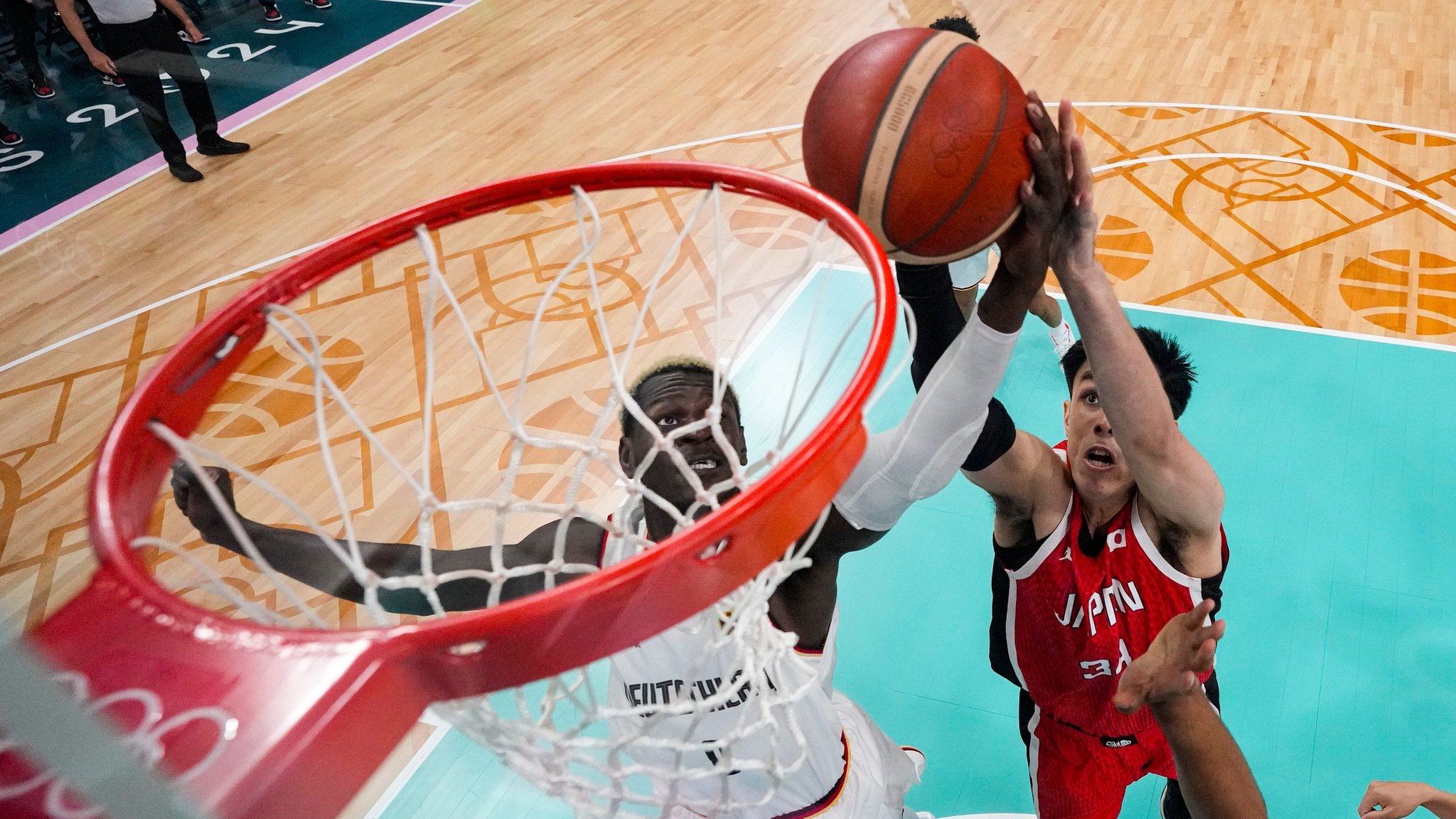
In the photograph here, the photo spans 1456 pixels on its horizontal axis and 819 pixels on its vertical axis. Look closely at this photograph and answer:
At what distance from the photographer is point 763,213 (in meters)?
4.76

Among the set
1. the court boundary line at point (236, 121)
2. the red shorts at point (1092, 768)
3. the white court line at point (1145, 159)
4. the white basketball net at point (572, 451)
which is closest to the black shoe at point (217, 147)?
the court boundary line at point (236, 121)

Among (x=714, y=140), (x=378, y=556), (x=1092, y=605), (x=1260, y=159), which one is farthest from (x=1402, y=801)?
(x=714, y=140)

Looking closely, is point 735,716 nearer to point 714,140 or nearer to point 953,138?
point 953,138

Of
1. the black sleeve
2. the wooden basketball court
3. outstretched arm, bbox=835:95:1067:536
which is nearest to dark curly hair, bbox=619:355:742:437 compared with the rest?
the black sleeve

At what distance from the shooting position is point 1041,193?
56.5 inches

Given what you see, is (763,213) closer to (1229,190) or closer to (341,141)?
(1229,190)

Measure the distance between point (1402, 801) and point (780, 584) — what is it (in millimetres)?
1241

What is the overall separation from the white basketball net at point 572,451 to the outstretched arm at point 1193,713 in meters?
0.51

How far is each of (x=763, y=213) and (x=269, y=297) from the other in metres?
3.47

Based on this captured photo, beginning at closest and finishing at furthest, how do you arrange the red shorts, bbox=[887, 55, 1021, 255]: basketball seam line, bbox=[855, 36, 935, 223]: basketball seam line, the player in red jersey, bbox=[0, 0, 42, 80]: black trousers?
1. bbox=[887, 55, 1021, 255]: basketball seam line
2. bbox=[855, 36, 935, 223]: basketball seam line
3. the player in red jersey
4. the red shorts
5. bbox=[0, 0, 42, 80]: black trousers

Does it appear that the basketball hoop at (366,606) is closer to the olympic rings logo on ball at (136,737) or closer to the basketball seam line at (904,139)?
the olympic rings logo on ball at (136,737)

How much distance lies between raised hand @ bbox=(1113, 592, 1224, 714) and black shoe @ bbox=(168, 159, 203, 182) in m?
5.37

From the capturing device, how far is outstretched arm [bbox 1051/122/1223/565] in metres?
1.48

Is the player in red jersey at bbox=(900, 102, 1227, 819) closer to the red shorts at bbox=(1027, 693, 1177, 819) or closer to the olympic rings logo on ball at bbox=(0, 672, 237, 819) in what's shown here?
the red shorts at bbox=(1027, 693, 1177, 819)
